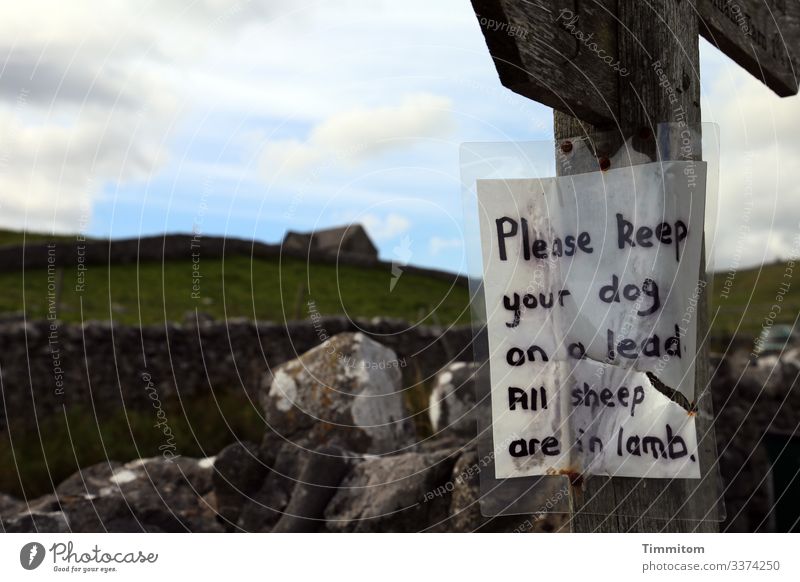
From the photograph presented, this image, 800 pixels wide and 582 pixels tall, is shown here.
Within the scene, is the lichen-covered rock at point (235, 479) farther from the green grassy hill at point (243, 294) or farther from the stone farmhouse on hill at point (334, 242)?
the stone farmhouse on hill at point (334, 242)

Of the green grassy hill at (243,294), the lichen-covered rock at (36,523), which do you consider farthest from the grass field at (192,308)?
the lichen-covered rock at (36,523)

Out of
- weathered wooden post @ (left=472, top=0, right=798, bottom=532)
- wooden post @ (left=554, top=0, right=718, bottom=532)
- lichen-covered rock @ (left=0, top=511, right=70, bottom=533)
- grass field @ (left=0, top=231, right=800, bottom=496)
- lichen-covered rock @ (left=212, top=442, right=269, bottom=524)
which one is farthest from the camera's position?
grass field @ (left=0, top=231, right=800, bottom=496)

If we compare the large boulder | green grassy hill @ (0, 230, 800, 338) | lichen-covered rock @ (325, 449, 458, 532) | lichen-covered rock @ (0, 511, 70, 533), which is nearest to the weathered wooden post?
lichen-covered rock @ (325, 449, 458, 532)

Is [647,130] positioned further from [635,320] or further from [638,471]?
[638,471]

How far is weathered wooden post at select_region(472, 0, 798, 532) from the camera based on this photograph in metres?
Result: 2.62

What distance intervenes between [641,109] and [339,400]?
5.62 meters

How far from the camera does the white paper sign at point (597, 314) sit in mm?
3055

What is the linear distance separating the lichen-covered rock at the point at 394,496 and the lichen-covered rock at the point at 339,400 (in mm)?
1167

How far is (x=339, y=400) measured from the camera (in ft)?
26.7

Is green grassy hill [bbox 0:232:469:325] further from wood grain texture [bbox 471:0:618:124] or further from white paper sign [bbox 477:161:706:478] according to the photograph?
wood grain texture [bbox 471:0:618:124]

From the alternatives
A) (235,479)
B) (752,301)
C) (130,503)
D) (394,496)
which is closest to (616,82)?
(394,496)

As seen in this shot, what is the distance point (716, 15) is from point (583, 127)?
1.16 meters

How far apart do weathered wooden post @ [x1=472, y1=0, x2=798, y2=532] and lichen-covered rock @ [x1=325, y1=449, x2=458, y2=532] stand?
3.27 meters
